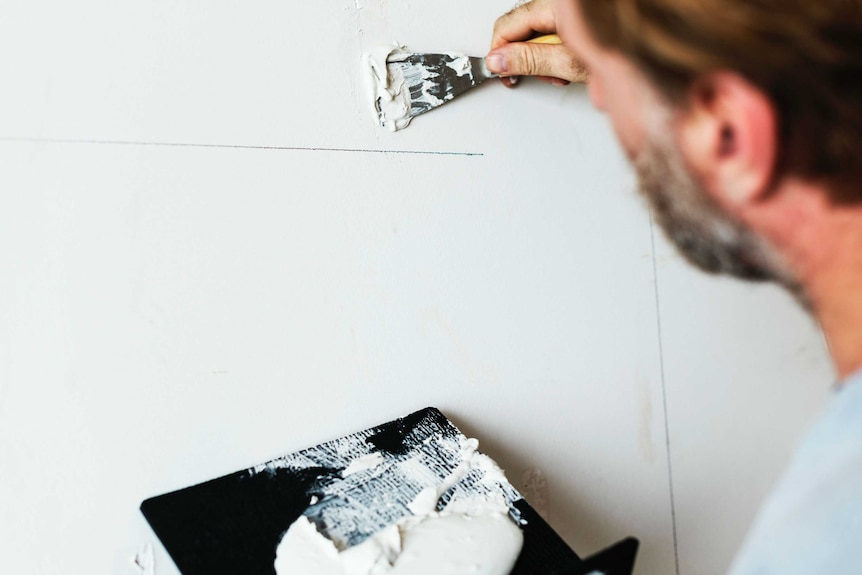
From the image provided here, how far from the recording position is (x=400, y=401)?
109 cm

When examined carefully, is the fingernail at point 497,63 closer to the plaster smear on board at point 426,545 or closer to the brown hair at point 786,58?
the brown hair at point 786,58

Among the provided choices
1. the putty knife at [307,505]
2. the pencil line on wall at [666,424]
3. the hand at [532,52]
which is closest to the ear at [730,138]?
the putty knife at [307,505]

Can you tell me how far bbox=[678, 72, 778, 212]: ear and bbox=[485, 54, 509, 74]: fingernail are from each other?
0.50 meters

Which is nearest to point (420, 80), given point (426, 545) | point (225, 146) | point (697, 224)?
point (225, 146)

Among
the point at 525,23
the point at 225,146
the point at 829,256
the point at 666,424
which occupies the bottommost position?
the point at 666,424

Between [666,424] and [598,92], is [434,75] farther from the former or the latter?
[666,424]

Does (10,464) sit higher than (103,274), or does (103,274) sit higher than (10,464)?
(103,274)

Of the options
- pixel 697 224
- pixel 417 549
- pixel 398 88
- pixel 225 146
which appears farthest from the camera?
pixel 398 88

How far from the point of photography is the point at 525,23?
3.81 ft

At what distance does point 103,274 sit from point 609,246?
0.76 metres

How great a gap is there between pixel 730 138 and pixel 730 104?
0.10ft

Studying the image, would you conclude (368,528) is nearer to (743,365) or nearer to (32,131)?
(32,131)

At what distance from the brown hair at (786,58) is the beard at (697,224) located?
0.06 metres

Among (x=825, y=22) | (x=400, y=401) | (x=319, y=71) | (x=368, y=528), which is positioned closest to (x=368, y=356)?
(x=400, y=401)
